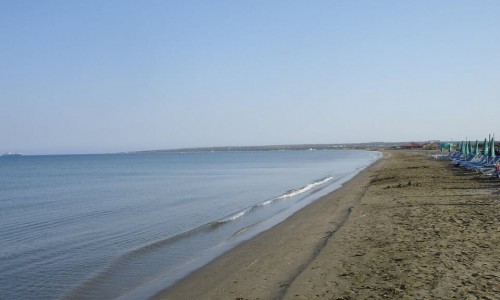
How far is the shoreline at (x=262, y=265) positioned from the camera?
8.46 meters

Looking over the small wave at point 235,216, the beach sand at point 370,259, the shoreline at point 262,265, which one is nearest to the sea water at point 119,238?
the small wave at point 235,216

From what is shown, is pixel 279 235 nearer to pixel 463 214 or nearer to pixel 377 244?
pixel 377 244

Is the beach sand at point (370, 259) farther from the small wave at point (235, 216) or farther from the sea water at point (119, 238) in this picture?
the small wave at point (235, 216)

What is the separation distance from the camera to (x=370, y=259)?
9.39 meters

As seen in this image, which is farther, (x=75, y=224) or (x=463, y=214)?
(x=75, y=224)

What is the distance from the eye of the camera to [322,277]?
27.8 ft

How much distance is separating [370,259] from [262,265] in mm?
2279

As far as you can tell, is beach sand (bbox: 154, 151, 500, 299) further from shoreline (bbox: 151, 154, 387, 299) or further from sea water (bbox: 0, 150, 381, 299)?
sea water (bbox: 0, 150, 381, 299)

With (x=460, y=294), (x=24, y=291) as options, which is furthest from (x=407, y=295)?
(x=24, y=291)

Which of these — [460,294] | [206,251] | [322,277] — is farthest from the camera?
[206,251]

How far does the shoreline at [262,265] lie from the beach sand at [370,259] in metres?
0.02

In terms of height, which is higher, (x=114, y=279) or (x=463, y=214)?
(x=463, y=214)

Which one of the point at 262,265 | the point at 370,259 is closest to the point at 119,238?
the point at 262,265

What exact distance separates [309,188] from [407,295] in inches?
981
